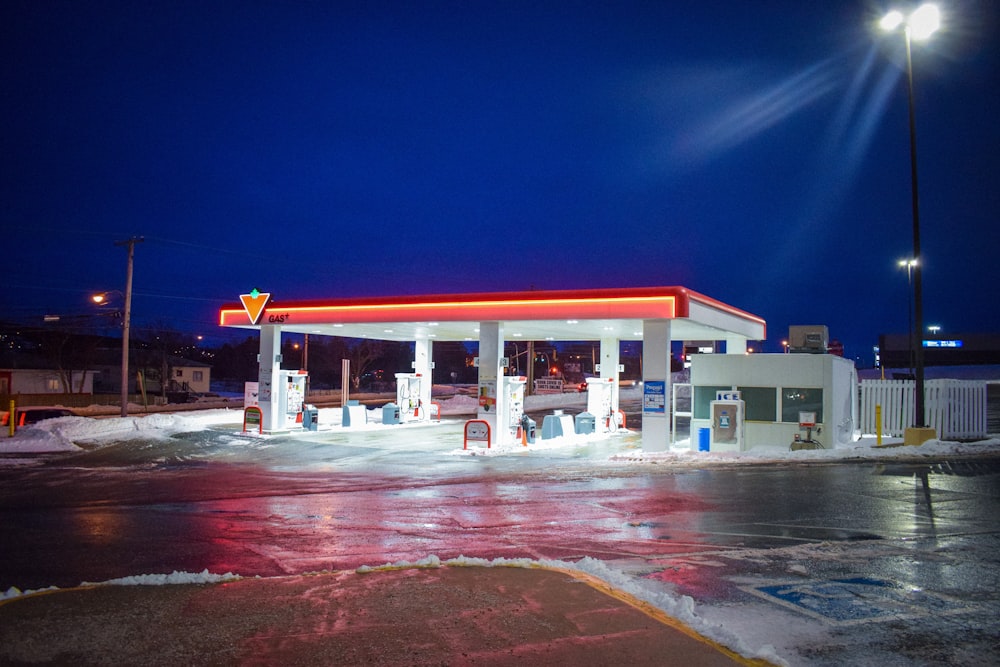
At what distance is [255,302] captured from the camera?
24109 mm

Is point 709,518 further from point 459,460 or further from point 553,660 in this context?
point 459,460

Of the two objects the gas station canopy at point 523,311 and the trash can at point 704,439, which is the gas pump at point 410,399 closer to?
the gas station canopy at point 523,311

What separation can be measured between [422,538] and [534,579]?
2979 mm

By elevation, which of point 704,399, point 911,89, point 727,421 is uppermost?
point 911,89

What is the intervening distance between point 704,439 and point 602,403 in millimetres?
6839

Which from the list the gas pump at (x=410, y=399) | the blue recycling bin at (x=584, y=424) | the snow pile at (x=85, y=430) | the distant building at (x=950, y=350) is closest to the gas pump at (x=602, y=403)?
the blue recycling bin at (x=584, y=424)

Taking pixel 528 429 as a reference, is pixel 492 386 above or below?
above

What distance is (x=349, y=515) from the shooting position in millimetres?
10836

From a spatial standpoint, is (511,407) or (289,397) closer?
(511,407)

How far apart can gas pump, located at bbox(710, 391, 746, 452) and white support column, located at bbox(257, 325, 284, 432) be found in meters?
15.3

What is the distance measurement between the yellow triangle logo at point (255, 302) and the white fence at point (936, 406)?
20.4 m

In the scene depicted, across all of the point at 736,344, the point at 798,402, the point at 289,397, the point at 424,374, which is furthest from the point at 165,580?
the point at 736,344

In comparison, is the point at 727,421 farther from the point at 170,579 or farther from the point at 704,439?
the point at 170,579

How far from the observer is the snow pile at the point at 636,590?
4945 mm
